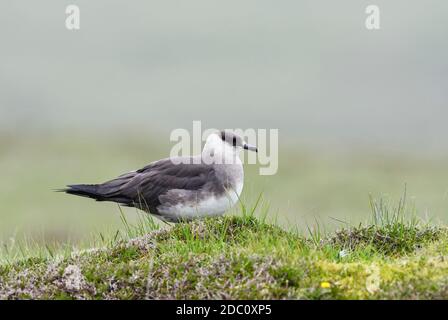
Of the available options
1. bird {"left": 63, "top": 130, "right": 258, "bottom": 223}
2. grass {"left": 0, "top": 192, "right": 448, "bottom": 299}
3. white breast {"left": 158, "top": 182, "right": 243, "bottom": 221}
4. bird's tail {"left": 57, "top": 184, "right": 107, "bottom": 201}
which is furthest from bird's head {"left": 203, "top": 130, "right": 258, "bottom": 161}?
grass {"left": 0, "top": 192, "right": 448, "bottom": 299}

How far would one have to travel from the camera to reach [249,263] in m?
8.31

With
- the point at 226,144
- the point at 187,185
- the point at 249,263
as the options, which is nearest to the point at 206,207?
the point at 187,185

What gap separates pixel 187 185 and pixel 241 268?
3.63 m

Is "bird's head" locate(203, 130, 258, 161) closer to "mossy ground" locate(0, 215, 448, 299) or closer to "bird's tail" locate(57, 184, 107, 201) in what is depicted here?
"bird's tail" locate(57, 184, 107, 201)

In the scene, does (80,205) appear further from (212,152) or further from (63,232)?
(212,152)

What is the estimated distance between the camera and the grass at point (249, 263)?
796 centimetres

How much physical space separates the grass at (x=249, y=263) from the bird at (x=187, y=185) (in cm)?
114

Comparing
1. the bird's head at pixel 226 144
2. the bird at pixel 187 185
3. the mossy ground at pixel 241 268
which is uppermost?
the bird's head at pixel 226 144

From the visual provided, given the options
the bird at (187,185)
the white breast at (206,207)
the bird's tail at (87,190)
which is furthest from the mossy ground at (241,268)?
the bird's tail at (87,190)

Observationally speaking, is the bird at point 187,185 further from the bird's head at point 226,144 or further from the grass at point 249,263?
the grass at point 249,263

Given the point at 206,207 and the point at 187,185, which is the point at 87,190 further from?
the point at 206,207

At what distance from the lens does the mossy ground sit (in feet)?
26.0

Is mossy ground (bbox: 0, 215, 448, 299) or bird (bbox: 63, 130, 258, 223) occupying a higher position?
bird (bbox: 63, 130, 258, 223)

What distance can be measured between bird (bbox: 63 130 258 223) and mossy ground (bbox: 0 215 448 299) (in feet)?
4.63
